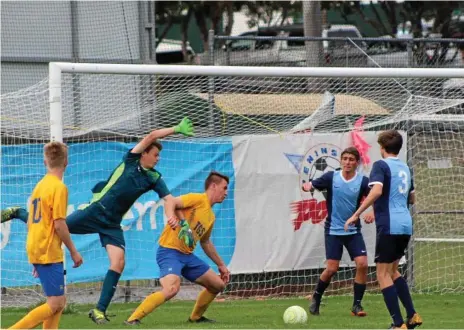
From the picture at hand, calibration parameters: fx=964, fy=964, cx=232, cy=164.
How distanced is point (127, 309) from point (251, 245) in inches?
75.4

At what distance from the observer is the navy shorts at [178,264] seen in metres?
9.26

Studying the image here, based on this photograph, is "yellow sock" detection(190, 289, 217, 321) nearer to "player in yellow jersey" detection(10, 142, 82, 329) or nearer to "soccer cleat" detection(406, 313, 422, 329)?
"soccer cleat" detection(406, 313, 422, 329)

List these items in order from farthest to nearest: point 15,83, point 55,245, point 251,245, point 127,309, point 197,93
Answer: point 15,83 → point 197,93 → point 251,245 → point 127,309 → point 55,245

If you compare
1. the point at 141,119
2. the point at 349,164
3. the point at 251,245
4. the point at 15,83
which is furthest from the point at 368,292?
the point at 15,83

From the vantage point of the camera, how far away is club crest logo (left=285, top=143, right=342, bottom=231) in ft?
39.9

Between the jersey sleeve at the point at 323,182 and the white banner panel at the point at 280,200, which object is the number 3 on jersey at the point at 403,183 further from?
the white banner panel at the point at 280,200

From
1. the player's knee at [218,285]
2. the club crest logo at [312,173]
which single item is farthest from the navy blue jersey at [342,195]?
the club crest logo at [312,173]

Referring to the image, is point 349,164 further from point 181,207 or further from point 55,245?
point 55,245

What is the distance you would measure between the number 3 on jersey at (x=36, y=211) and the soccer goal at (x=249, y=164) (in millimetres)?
3239

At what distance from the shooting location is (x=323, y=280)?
10281 millimetres

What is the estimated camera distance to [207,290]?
9492mm

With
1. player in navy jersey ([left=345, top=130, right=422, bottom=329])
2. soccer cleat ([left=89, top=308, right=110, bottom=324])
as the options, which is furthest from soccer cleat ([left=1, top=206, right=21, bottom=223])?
player in navy jersey ([left=345, top=130, right=422, bottom=329])

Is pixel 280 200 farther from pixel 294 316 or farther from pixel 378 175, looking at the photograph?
pixel 378 175

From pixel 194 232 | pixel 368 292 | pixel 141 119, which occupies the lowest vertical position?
pixel 368 292
